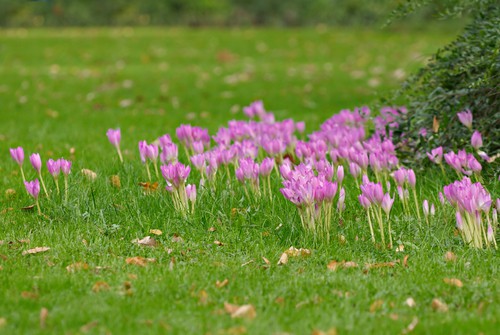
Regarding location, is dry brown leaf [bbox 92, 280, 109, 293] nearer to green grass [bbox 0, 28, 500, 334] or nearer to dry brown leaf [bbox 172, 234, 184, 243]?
green grass [bbox 0, 28, 500, 334]

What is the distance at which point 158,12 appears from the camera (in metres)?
38.3

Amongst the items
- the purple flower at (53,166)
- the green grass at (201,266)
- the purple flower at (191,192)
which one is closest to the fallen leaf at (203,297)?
the green grass at (201,266)

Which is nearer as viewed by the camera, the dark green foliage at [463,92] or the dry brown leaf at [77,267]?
the dry brown leaf at [77,267]

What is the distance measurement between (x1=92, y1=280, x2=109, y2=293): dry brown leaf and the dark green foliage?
3164 mm

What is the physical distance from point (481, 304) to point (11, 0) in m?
35.7

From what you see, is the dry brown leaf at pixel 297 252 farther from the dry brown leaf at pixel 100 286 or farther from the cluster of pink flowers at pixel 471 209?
the dry brown leaf at pixel 100 286

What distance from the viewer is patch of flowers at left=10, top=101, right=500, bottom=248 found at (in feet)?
13.6

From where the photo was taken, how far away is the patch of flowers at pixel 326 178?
414 centimetres

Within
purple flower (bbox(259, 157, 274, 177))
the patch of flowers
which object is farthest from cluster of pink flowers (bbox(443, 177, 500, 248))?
purple flower (bbox(259, 157, 274, 177))

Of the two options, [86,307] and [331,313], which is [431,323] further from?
[86,307]

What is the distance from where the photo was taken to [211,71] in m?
Result: 15.0

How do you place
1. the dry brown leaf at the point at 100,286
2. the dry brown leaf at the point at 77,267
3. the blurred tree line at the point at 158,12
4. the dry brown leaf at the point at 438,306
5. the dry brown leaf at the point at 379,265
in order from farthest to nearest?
the blurred tree line at the point at 158,12 → the dry brown leaf at the point at 379,265 → the dry brown leaf at the point at 77,267 → the dry brown leaf at the point at 100,286 → the dry brown leaf at the point at 438,306

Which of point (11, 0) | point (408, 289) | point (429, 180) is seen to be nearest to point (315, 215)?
point (408, 289)

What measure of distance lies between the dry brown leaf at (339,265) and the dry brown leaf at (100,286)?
1.21 m
